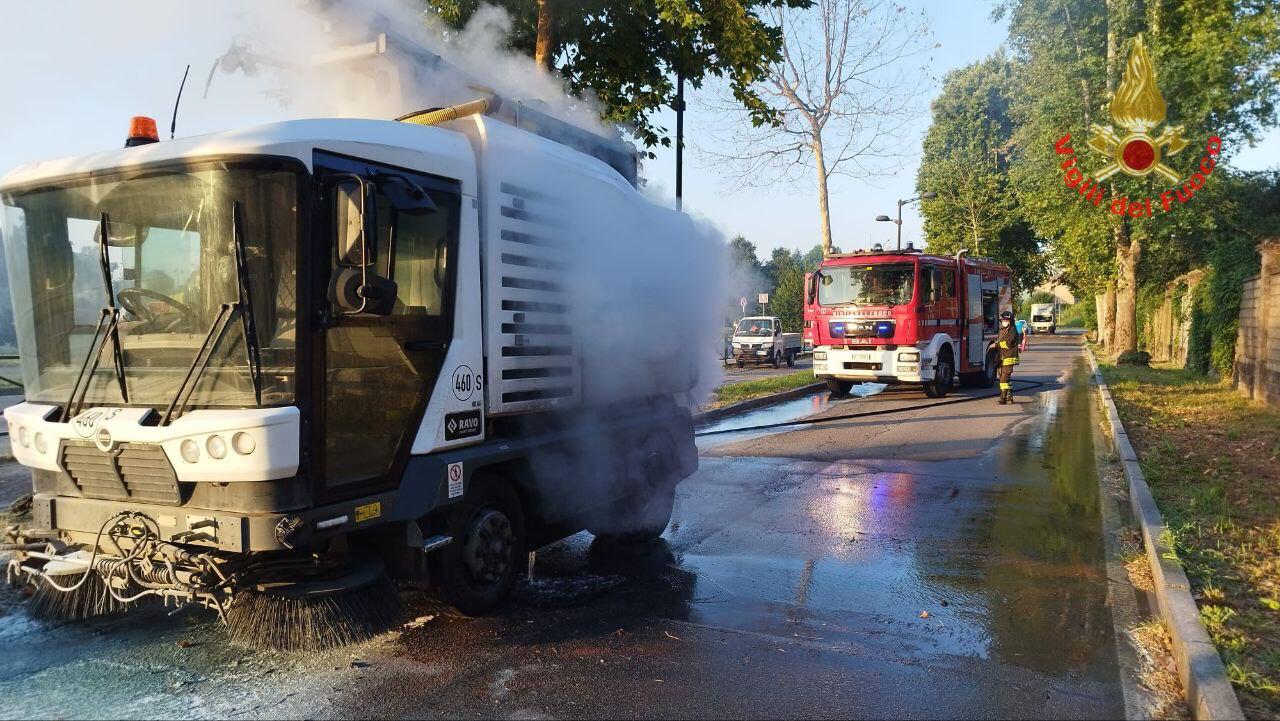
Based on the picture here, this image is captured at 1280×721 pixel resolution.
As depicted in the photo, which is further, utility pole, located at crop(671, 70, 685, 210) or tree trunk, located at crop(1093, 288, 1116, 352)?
tree trunk, located at crop(1093, 288, 1116, 352)

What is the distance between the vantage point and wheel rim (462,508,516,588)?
14.6ft

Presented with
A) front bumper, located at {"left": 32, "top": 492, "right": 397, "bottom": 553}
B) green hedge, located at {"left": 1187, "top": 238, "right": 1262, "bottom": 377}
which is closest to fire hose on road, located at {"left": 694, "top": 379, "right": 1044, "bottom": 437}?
green hedge, located at {"left": 1187, "top": 238, "right": 1262, "bottom": 377}

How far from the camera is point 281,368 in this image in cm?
354

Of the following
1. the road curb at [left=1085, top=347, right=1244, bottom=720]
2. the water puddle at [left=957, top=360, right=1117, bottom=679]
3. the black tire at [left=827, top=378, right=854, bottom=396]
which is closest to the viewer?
the road curb at [left=1085, top=347, right=1244, bottom=720]

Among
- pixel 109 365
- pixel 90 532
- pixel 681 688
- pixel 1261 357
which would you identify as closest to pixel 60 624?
pixel 90 532

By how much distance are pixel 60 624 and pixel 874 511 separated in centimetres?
602

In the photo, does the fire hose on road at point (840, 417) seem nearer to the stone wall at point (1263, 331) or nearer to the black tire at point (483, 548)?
the stone wall at point (1263, 331)

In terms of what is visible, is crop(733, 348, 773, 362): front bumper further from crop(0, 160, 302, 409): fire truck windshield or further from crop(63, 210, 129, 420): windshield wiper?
crop(63, 210, 129, 420): windshield wiper

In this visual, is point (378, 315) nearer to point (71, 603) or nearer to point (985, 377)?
point (71, 603)

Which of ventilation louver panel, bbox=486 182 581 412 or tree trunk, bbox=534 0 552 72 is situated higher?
tree trunk, bbox=534 0 552 72

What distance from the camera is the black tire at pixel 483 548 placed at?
14.2 feet

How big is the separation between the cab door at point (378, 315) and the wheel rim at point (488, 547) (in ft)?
2.16

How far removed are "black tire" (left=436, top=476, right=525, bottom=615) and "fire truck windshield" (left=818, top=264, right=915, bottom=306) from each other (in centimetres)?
1282

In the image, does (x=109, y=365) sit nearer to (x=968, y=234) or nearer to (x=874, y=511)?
(x=874, y=511)
